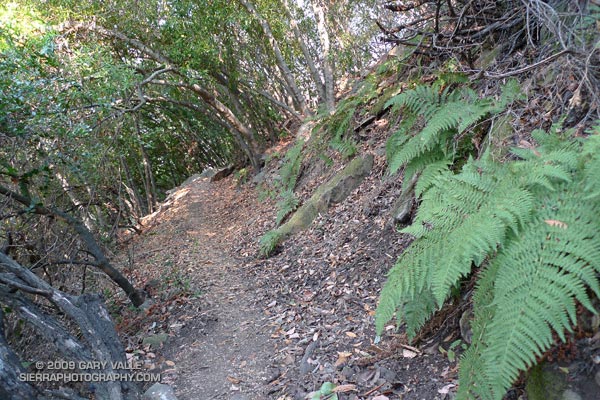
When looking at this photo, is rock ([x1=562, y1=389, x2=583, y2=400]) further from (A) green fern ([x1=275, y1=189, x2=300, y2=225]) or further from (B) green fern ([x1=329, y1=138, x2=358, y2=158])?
(A) green fern ([x1=275, y1=189, x2=300, y2=225])

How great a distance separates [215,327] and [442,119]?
3.61 metres

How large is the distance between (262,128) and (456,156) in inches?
514

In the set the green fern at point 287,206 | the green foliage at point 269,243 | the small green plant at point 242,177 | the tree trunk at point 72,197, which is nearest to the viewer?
the tree trunk at point 72,197

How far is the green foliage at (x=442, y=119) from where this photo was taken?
3.62 metres

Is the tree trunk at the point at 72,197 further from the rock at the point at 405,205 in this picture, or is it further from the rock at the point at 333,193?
the rock at the point at 405,205

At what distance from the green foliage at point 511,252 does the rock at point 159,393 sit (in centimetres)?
231

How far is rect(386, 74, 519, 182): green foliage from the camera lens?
3617 mm

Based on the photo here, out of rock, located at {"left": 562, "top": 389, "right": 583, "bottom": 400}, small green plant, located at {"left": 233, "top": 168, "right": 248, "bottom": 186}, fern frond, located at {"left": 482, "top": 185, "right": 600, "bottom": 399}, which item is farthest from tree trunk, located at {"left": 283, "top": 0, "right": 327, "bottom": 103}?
rock, located at {"left": 562, "top": 389, "right": 583, "bottom": 400}

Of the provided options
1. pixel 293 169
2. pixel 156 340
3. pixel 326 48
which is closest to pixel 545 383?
pixel 156 340

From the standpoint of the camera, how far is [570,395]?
1.95 metres

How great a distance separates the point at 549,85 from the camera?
3.47m

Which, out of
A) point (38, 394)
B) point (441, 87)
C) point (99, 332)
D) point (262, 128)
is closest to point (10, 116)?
point (99, 332)

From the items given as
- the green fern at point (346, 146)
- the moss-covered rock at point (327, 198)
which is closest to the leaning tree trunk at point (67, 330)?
the moss-covered rock at point (327, 198)

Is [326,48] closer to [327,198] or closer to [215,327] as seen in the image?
[327,198]
